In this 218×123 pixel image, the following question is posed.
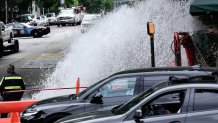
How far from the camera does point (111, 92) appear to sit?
9711mm

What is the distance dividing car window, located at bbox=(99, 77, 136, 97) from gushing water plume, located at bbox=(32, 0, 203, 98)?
24.6 ft

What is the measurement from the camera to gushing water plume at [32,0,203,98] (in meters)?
18.5

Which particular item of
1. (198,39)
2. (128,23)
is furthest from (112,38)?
(198,39)


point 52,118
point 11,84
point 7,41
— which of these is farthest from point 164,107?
point 7,41

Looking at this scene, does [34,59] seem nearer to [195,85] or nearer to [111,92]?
[111,92]

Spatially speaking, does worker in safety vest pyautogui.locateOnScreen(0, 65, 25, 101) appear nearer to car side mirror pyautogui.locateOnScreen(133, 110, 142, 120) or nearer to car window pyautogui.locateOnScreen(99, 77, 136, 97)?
car window pyautogui.locateOnScreen(99, 77, 136, 97)

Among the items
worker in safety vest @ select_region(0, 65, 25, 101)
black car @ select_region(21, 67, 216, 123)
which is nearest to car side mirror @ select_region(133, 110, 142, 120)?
black car @ select_region(21, 67, 216, 123)

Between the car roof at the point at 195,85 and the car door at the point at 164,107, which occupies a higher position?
the car roof at the point at 195,85

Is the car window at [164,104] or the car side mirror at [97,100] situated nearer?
the car window at [164,104]

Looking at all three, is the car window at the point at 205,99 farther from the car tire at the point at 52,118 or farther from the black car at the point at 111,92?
the car tire at the point at 52,118

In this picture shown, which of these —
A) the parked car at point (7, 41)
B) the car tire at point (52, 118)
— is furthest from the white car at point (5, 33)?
the car tire at point (52, 118)

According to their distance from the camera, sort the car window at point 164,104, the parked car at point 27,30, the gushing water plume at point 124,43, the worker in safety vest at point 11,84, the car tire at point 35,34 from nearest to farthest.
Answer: the car window at point 164,104, the worker in safety vest at point 11,84, the gushing water plume at point 124,43, the parked car at point 27,30, the car tire at point 35,34

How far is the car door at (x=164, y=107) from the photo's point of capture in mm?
7109

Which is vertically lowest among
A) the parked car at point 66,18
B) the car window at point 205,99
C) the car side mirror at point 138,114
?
the car side mirror at point 138,114
